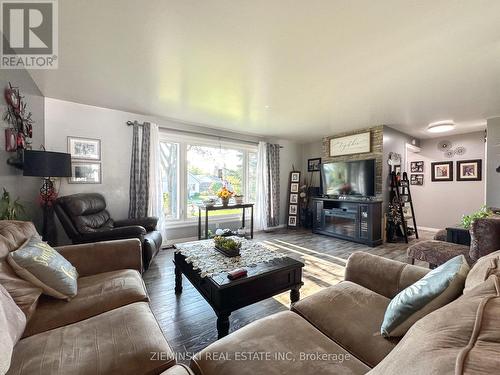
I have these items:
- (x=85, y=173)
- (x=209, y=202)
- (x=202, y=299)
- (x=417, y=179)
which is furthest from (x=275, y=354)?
(x=417, y=179)

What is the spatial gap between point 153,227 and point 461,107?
4949 millimetres

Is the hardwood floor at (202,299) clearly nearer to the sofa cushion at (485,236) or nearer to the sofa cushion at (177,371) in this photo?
the sofa cushion at (177,371)

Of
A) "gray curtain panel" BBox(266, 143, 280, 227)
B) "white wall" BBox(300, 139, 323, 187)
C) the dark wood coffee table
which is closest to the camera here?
the dark wood coffee table

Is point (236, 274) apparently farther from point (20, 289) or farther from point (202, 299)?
point (20, 289)

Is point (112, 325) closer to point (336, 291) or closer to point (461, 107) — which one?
point (336, 291)

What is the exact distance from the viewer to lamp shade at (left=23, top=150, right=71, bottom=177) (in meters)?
2.04

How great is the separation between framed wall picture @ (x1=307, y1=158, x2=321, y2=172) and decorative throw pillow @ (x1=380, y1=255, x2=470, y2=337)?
4.85 metres

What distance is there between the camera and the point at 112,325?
104 cm

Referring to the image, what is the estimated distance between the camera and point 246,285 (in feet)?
5.18

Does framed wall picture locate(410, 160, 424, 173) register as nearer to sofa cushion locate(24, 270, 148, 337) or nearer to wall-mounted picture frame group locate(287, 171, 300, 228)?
wall-mounted picture frame group locate(287, 171, 300, 228)

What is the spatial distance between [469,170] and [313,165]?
331 centimetres

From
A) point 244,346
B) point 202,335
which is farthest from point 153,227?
point 244,346

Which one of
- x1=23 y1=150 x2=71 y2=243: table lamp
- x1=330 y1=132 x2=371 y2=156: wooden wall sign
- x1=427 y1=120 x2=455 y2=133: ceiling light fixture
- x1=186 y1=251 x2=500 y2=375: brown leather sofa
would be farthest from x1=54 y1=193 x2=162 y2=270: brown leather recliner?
x1=427 y1=120 x2=455 y2=133: ceiling light fixture

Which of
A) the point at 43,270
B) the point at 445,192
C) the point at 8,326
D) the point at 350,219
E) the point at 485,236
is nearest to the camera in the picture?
the point at 8,326
